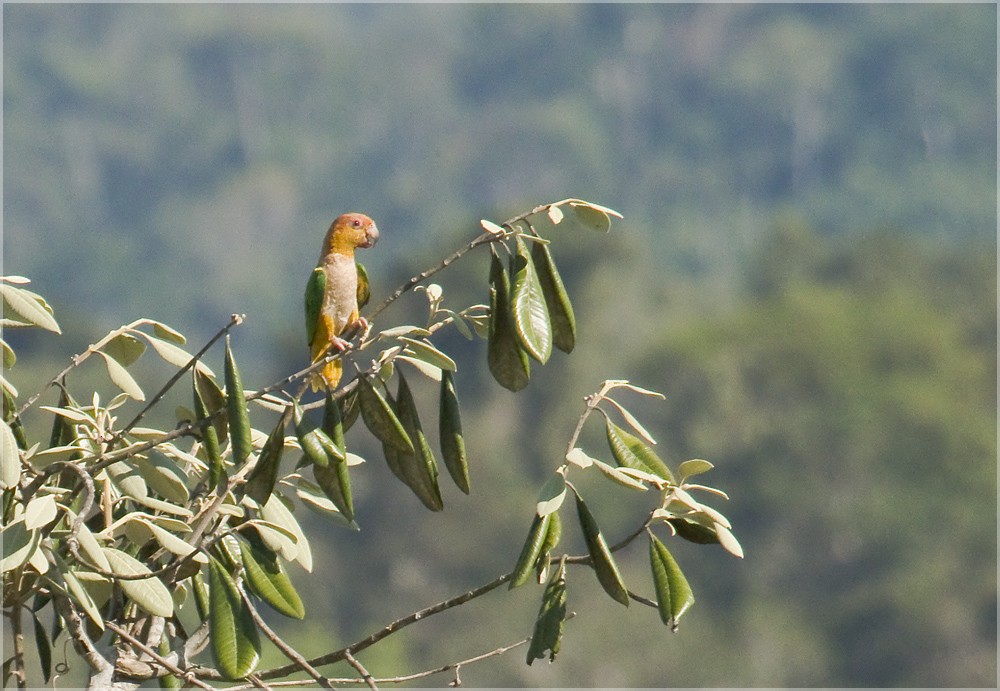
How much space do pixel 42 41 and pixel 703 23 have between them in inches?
2035

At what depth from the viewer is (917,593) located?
36.3 meters

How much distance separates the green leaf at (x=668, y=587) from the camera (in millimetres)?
2160

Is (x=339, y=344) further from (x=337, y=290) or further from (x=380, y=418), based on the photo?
(x=380, y=418)

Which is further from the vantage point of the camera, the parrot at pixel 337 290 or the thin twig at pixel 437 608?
the parrot at pixel 337 290

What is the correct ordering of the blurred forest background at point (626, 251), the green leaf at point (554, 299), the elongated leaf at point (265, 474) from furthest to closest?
the blurred forest background at point (626, 251), the green leaf at point (554, 299), the elongated leaf at point (265, 474)

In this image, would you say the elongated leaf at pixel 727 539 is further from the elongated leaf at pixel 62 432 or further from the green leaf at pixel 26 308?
the elongated leaf at pixel 62 432

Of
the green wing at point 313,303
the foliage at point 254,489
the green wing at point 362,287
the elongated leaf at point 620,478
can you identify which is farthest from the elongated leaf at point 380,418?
the green wing at point 362,287

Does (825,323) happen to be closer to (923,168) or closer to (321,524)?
(321,524)

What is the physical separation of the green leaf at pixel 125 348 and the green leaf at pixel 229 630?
0.53 metres

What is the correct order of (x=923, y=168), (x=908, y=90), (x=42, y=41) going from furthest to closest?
(x=42, y=41)
(x=908, y=90)
(x=923, y=168)

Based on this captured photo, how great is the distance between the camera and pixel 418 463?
2342 mm

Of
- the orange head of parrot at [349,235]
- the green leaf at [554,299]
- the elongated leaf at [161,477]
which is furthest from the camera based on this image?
the orange head of parrot at [349,235]

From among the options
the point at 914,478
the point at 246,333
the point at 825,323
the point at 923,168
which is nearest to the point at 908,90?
the point at 923,168

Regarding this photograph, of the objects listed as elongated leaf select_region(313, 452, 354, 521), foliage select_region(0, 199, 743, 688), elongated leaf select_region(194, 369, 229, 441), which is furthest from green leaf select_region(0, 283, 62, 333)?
elongated leaf select_region(313, 452, 354, 521)
